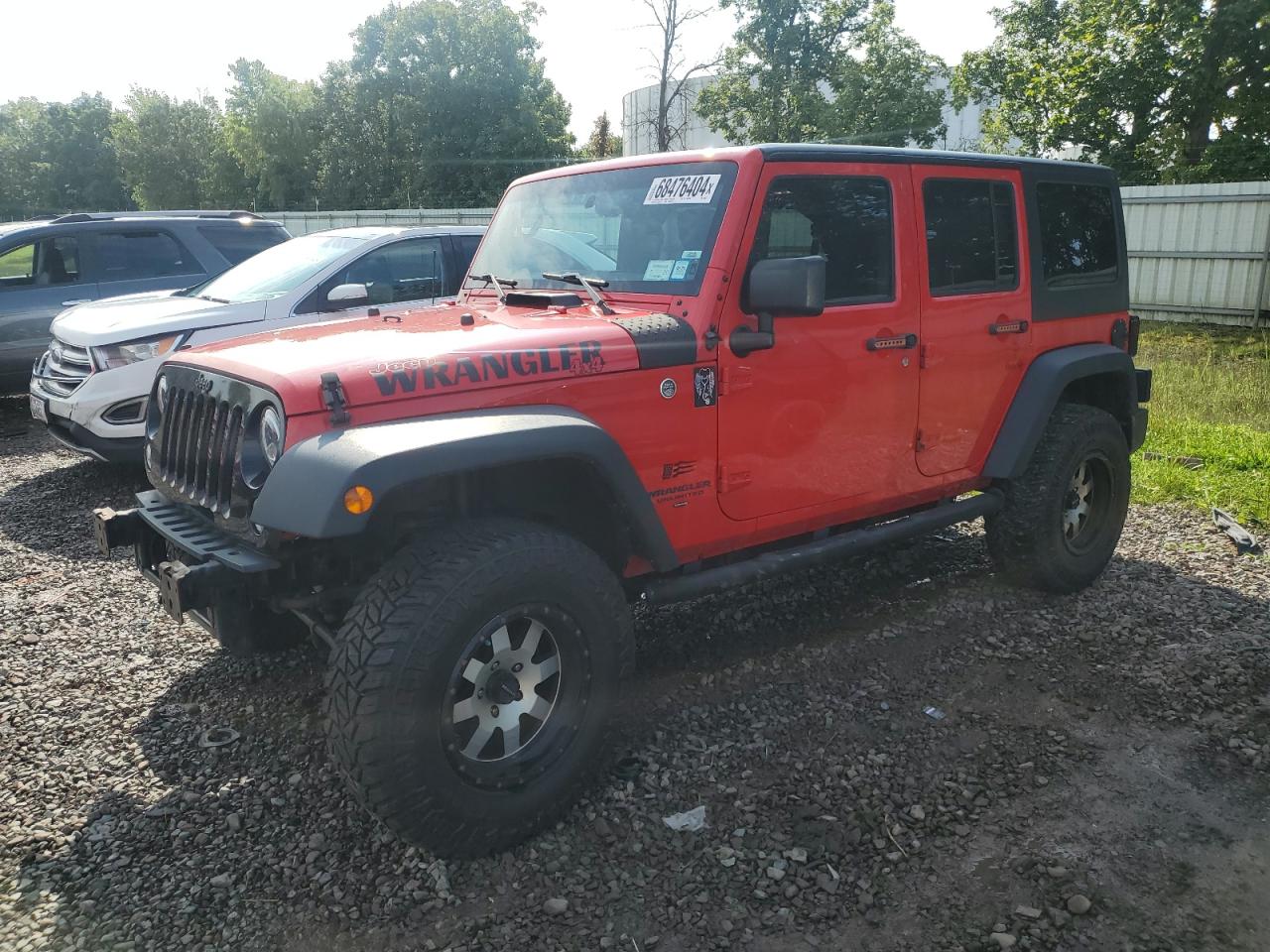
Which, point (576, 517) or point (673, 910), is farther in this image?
point (576, 517)

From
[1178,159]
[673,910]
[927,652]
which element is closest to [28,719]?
[673,910]

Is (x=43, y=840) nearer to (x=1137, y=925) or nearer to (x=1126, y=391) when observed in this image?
(x=1137, y=925)

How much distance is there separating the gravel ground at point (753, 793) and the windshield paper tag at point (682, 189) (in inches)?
75.5

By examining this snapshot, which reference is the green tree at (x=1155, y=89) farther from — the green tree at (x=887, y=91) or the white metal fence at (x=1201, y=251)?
the white metal fence at (x=1201, y=251)

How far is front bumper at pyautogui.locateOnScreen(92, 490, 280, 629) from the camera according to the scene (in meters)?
2.70

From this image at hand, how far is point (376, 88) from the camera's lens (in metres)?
35.7

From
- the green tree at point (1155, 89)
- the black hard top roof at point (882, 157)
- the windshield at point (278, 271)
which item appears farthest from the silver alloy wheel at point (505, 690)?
the green tree at point (1155, 89)

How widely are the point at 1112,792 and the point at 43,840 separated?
11.2 feet

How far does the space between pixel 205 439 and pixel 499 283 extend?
56.1 inches

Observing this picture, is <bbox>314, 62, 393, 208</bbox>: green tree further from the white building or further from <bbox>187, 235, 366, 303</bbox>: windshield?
<bbox>187, 235, 366, 303</bbox>: windshield

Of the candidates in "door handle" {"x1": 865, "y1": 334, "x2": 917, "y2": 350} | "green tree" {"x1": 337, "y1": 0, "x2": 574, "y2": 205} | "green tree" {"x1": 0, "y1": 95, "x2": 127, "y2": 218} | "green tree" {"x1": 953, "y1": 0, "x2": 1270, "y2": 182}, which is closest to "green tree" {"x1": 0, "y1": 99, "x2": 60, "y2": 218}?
"green tree" {"x1": 0, "y1": 95, "x2": 127, "y2": 218}

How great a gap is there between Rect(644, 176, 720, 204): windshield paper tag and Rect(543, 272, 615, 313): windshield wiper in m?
0.36

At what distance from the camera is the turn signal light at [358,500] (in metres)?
2.47

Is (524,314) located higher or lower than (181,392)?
higher
